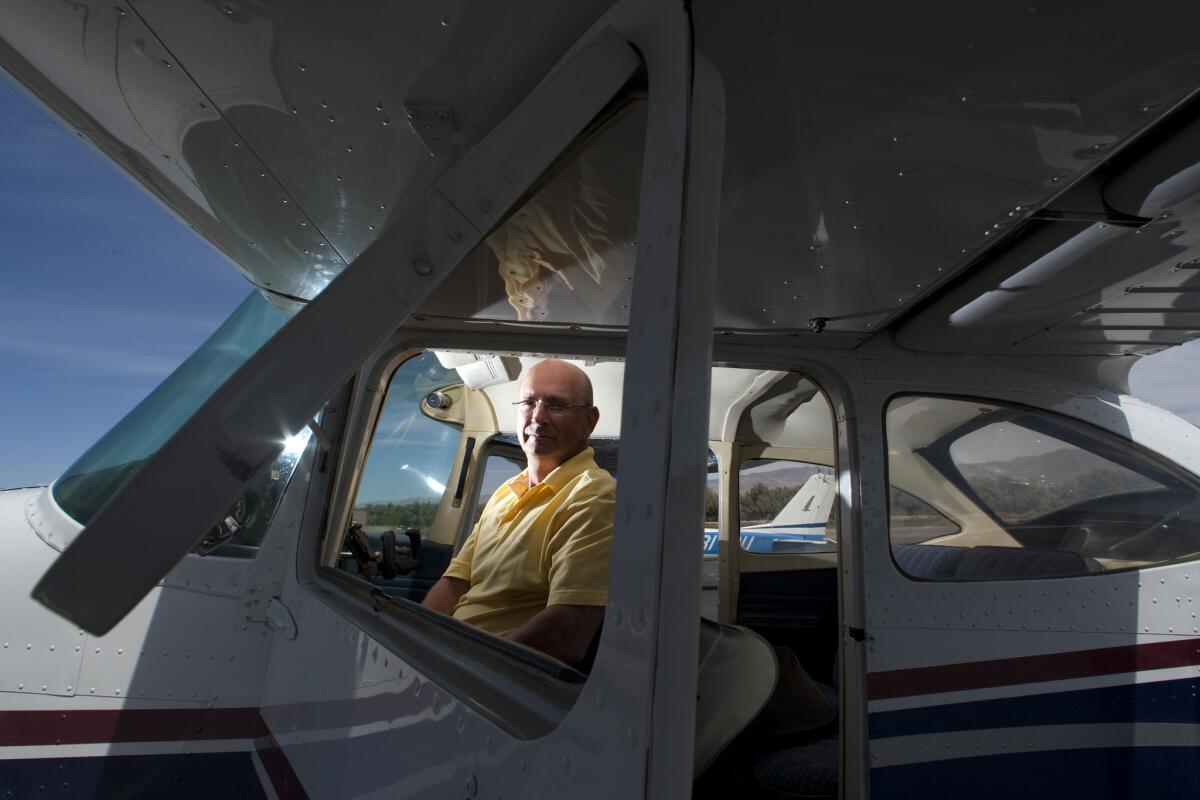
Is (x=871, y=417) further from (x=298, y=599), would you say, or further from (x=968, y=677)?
(x=298, y=599)

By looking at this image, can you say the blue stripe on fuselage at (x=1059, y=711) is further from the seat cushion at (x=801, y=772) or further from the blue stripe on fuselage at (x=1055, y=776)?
the seat cushion at (x=801, y=772)

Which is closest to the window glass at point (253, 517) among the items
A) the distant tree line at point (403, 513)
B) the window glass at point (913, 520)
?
the distant tree line at point (403, 513)

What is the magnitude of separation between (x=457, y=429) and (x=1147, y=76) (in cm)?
368

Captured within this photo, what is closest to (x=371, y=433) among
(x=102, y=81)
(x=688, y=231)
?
(x=102, y=81)

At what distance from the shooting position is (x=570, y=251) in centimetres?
195

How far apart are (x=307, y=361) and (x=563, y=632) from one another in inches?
41.2

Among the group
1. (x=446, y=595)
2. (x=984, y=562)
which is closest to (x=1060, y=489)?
(x=984, y=562)

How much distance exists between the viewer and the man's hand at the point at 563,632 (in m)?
1.69

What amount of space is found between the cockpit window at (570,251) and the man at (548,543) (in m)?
0.34

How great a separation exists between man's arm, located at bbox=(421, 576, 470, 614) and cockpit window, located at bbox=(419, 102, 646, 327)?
1008 mm

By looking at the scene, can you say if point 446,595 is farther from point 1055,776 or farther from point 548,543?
point 1055,776

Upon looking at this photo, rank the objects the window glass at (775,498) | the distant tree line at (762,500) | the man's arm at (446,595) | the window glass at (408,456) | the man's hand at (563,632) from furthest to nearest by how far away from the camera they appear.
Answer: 1. the distant tree line at (762,500)
2. the window glass at (775,498)
3. the window glass at (408,456)
4. the man's arm at (446,595)
5. the man's hand at (563,632)

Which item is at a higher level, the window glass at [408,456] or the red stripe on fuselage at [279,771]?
the window glass at [408,456]

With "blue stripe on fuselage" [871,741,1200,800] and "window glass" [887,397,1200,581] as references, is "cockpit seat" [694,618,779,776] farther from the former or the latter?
"window glass" [887,397,1200,581]
